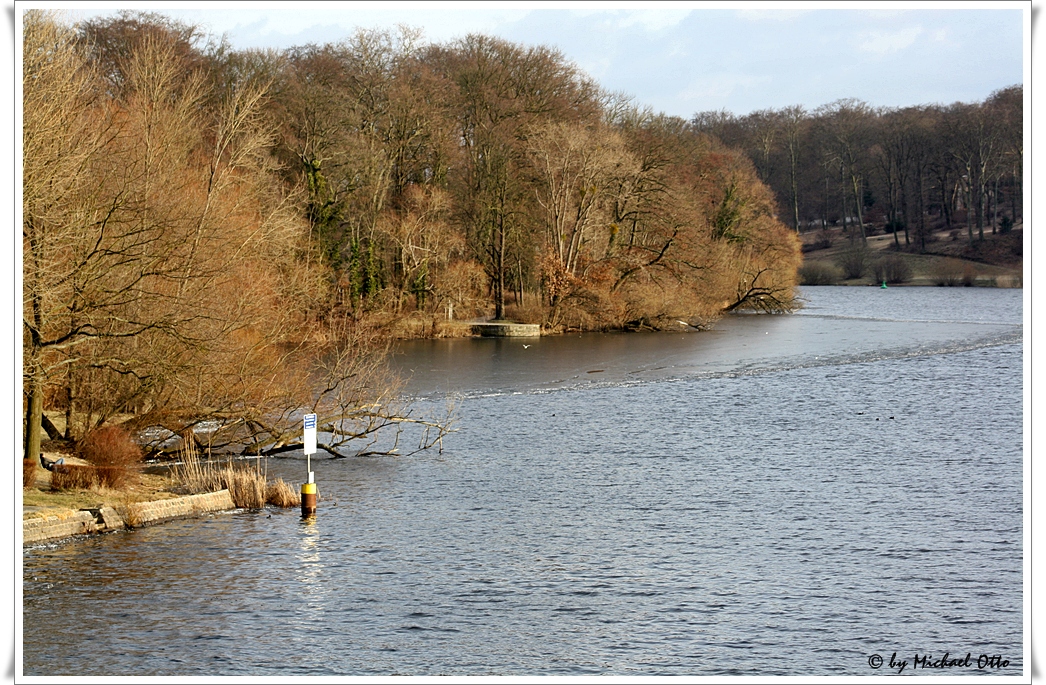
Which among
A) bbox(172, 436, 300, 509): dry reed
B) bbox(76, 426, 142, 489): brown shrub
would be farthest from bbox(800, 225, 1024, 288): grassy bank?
bbox(76, 426, 142, 489): brown shrub

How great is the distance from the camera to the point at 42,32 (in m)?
20.0

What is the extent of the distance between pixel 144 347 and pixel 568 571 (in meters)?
10.9

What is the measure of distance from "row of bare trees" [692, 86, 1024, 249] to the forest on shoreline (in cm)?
310

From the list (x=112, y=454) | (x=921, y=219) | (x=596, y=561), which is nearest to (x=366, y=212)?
(x=112, y=454)

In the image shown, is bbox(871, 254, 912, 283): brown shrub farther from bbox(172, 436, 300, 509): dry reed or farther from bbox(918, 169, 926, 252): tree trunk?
bbox(172, 436, 300, 509): dry reed

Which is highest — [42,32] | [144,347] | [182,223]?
[42,32]

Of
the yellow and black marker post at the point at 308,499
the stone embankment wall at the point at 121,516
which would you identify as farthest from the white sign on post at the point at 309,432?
the stone embankment wall at the point at 121,516

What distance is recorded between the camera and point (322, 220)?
52719 mm

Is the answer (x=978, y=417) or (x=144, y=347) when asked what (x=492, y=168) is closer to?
(x=978, y=417)

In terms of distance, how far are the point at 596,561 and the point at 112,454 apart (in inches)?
361

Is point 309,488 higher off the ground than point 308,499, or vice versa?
point 309,488

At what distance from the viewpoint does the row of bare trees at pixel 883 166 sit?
96438 mm

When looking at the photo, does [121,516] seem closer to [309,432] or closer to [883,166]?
[309,432]
